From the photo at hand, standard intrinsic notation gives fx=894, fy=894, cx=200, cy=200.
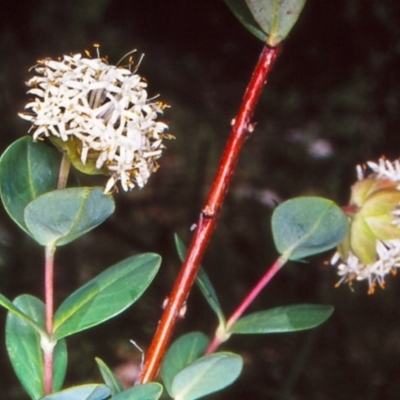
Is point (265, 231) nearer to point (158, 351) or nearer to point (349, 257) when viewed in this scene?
point (349, 257)

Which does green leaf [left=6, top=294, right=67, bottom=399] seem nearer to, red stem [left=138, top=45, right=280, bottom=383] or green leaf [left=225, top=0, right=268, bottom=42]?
red stem [left=138, top=45, right=280, bottom=383]

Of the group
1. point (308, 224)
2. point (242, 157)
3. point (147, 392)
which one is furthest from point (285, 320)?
point (242, 157)

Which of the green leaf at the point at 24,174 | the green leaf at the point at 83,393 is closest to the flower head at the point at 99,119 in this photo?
the green leaf at the point at 24,174

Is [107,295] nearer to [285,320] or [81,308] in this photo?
[81,308]

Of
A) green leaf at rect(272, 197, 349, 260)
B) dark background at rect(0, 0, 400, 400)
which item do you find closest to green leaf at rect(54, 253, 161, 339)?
green leaf at rect(272, 197, 349, 260)

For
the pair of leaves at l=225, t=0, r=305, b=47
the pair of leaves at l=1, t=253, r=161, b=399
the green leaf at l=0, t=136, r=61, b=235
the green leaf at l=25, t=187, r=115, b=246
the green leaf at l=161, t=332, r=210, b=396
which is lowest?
the green leaf at l=161, t=332, r=210, b=396

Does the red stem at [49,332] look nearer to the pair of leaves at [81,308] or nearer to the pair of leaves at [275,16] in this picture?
the pair of leaves at [81,308]
